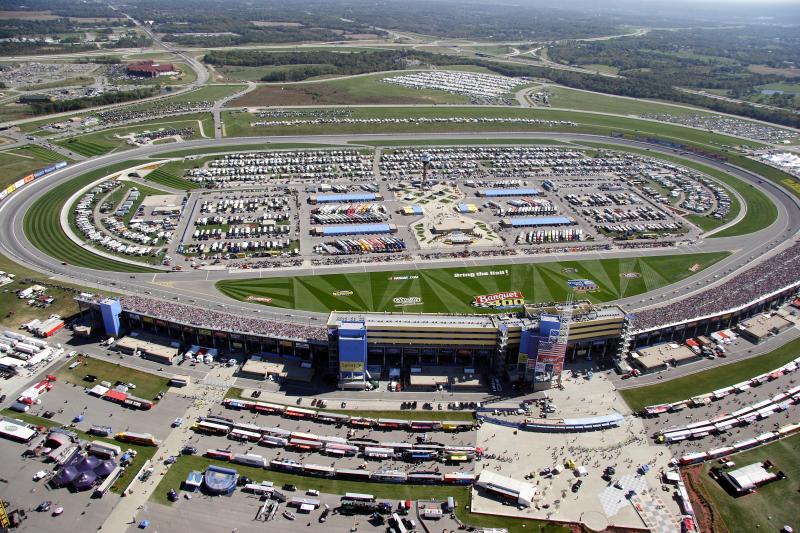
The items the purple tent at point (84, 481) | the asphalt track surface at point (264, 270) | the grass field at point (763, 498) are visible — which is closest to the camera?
the grass field at point (763, 498)

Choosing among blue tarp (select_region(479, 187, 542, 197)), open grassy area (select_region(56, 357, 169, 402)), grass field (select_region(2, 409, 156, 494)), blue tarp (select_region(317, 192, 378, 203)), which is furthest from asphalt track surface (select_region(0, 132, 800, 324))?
blue tarp (select_region(479, 187, 542, 197))

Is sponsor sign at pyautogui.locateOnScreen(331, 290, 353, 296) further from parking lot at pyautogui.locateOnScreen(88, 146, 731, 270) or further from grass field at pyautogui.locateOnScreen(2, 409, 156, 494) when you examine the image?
grass field at pyautogui.locateOnScreen(2, 409, 156, 494)

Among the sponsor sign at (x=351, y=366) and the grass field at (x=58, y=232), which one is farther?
the grass field at (x=58, y=232)

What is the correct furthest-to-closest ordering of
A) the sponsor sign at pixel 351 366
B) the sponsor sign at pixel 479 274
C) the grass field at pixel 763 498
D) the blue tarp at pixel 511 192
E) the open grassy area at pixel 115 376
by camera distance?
the blue tarp at pixel 511 192 < the sponsor sign at pixel 479 274 < the sponsor sign at pixel 351 366 < the open grassy area at pixel 115 376 < the grass field at pixel 763 498

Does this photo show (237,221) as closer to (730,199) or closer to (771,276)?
(771,276)

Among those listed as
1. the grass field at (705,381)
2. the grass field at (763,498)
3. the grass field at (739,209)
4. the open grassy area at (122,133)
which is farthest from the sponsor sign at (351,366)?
the open grassy area at (122,133)

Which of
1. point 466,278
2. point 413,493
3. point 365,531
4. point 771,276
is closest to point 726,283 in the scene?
point 771,276

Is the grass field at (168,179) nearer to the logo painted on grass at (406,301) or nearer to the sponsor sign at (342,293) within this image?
the sponsor sign at (342,293)
